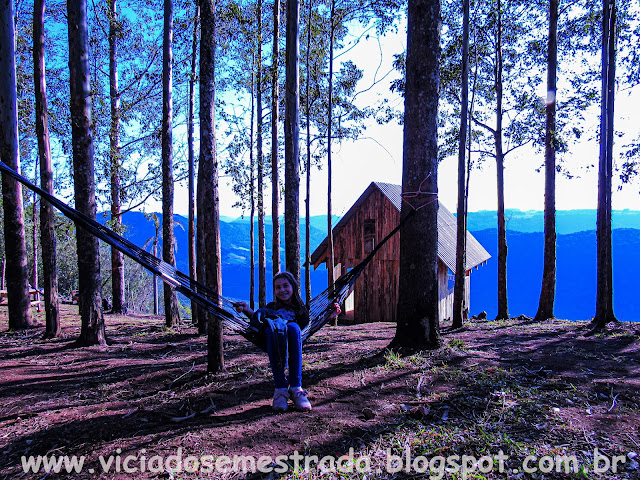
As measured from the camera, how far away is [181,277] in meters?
2.91

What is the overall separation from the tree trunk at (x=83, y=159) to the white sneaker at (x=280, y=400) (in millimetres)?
3412

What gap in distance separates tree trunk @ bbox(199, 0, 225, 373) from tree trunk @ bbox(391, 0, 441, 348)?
166 cm

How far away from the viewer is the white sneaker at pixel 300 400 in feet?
7.50

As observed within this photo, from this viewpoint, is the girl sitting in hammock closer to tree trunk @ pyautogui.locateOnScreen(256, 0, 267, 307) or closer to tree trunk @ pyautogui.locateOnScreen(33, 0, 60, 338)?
tree trunk @ pyautogui.locateOnScreen(33, 0, 60, 338)

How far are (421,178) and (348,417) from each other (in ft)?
7.58

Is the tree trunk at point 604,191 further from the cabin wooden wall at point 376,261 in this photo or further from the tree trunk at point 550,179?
the cabin wooden wall at point 376,261

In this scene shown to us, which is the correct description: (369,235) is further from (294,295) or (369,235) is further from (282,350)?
(282,350)

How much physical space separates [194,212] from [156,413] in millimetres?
5835

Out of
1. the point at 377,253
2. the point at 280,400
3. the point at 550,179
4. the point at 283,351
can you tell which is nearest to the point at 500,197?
the point at 550,179

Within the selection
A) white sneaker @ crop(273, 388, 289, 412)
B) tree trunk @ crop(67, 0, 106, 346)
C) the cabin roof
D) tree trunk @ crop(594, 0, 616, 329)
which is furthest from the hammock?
the cabin roof

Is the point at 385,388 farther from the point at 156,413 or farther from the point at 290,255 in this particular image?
the point at 290,255

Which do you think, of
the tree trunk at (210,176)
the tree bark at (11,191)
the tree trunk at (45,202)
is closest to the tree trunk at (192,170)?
the tree trunk at (45,202)

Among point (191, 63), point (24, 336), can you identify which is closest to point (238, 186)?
point (191, 63)

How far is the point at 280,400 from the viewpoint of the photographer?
90.8 inches
